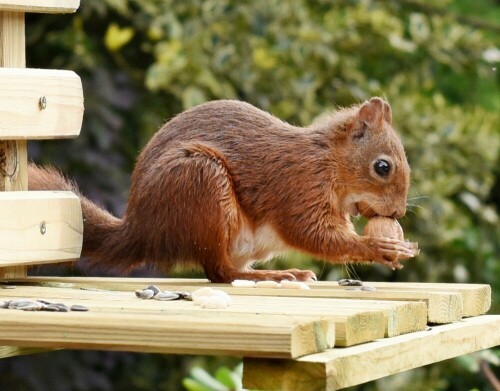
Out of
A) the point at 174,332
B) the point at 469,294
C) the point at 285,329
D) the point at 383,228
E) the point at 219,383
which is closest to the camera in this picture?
the point at 285,329

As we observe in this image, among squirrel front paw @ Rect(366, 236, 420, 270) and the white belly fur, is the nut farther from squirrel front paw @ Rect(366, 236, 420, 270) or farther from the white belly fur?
the white belly fur

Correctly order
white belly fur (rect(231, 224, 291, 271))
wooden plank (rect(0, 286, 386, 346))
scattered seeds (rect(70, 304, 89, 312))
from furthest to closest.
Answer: white belly fur (rect(231, 224, 291, 271)) < scattered seeds (rect(70, 304, 89, 312)) < wooden plank (rect(0, 286, 386, 346))

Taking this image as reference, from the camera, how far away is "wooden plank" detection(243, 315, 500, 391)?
2.36 metres

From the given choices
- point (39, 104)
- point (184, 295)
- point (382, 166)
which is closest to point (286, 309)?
point (184, 295)

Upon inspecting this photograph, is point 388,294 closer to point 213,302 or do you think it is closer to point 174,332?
point 213,302

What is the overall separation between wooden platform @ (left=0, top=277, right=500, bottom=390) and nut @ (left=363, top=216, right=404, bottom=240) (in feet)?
0.94

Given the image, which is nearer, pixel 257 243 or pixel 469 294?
pixel 469 294

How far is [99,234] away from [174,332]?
117cm

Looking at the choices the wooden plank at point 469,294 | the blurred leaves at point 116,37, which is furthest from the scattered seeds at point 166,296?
the blurred leaves at point 116,37

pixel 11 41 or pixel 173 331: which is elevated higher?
pixel 11 41

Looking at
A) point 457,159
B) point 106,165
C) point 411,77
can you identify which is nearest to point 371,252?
point 106,165

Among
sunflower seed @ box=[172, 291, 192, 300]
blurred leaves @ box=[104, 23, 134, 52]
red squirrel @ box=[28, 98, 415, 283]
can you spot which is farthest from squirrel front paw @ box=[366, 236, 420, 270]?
blurred leaves @ box=[104, 23, 134, 52]

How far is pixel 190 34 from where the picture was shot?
18.2 feet

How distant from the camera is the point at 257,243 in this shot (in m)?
3.47
